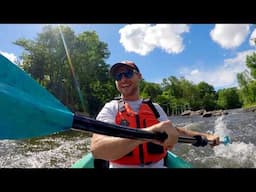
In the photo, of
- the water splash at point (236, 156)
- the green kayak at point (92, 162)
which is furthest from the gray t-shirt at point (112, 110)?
the water splash at point (236, 156)

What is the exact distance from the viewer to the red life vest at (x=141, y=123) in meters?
1.41

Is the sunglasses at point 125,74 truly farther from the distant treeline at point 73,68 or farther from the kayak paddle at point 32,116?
the distant treeline at point 73,68

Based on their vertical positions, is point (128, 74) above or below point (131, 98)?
above

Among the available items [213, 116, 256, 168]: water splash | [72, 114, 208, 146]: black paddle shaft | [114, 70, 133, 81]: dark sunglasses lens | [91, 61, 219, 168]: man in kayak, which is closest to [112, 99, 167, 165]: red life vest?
[91, 61, 219, 168]: man in kayak

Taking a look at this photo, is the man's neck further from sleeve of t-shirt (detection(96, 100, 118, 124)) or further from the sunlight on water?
the sunlight on water

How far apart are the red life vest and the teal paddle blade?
0.62 meters

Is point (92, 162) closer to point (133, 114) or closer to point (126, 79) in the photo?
point (133, 114)

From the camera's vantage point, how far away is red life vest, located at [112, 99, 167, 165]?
1405 millimetres

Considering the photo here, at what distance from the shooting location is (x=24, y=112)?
802 millimetres

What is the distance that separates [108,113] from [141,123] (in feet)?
0.58

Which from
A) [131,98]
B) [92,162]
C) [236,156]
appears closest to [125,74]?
[131,98]
